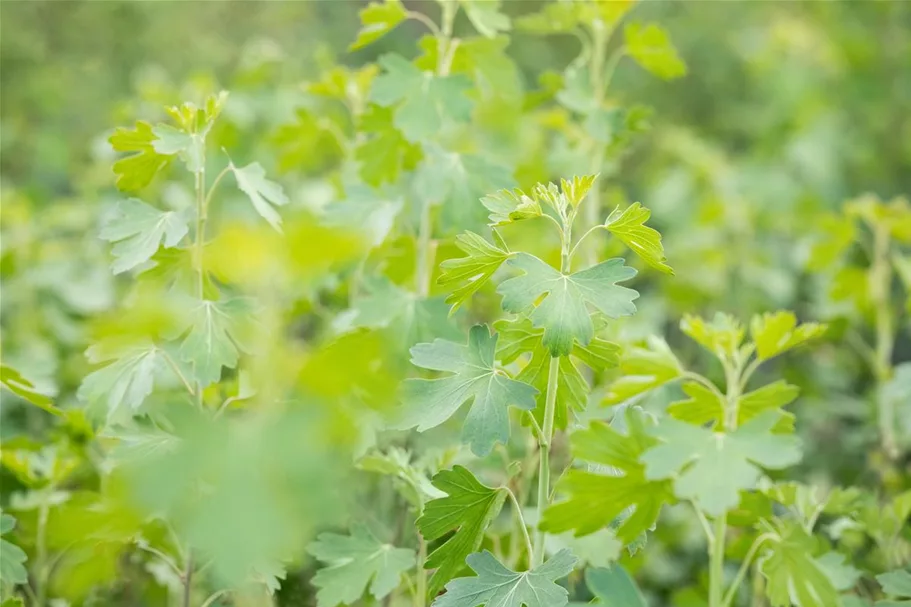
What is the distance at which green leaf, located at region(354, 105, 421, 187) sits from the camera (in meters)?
1.25

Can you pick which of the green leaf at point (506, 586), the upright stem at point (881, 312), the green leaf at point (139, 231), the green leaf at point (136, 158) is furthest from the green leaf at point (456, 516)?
the upright stem at point (881, 312)

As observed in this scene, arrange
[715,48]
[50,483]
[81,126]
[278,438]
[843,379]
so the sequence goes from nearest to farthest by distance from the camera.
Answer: [278,438] → [50,483] → [843,379] → [81,126] → [715,48]

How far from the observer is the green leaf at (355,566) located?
3.25 feet

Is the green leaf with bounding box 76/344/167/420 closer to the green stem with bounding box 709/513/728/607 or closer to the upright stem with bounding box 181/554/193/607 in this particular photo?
the upright stem with bounding box 181/554/193/607

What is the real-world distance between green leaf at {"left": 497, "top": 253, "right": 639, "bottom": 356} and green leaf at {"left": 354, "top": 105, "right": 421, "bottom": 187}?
1.60 ft

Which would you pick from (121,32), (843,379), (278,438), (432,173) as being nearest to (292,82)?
(121,32)

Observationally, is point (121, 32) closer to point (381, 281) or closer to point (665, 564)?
point (381, 281)

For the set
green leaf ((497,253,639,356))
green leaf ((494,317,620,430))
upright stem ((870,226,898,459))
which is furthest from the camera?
upright stem ((870,226,898,459))

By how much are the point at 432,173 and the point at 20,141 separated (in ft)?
6.77

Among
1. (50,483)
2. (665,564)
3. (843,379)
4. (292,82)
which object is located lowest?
(665,564)

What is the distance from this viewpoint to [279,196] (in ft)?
3.39

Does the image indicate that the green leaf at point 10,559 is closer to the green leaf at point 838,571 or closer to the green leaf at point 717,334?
the green leaf at point 717,334

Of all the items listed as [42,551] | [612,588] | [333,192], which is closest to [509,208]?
[612,588]

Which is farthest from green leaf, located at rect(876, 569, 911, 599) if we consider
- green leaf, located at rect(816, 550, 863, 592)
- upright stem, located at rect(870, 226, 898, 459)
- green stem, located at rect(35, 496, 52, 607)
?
green stem, located at rect(35, 496, 52, 607)
